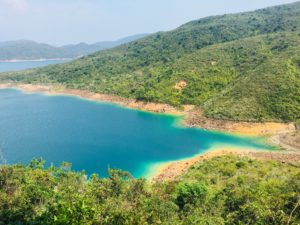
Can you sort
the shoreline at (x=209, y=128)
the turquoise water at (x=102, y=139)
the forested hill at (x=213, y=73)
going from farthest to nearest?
1. the forested hill at (x=213, y=73)
2. the turquoise water at (x=102, y=139)
3. the shoreline at (x=209, y=128)

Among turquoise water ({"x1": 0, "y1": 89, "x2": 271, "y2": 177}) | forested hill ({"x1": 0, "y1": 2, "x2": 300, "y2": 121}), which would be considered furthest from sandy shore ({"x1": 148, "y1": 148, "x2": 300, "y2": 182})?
forested hill ({"x1": 0, "y1": 2, "x2": 300, "y2": 121})

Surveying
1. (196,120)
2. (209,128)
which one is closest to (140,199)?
(209,128)

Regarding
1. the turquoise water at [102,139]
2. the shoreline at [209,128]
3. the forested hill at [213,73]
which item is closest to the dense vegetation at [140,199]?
the shoreline at [209,128]

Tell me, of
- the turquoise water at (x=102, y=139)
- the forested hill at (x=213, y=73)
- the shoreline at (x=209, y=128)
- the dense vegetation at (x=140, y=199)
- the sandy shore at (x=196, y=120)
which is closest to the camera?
the dense vegetation at (x=140, y=199)

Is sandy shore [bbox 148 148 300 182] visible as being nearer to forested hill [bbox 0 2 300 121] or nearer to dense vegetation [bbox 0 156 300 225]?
dense vegetation [bbox 0 156 300 225]

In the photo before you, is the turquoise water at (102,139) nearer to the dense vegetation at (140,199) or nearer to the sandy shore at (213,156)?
the sandy shore at (213,156)

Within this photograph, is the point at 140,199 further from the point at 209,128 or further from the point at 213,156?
the point at 209,128
